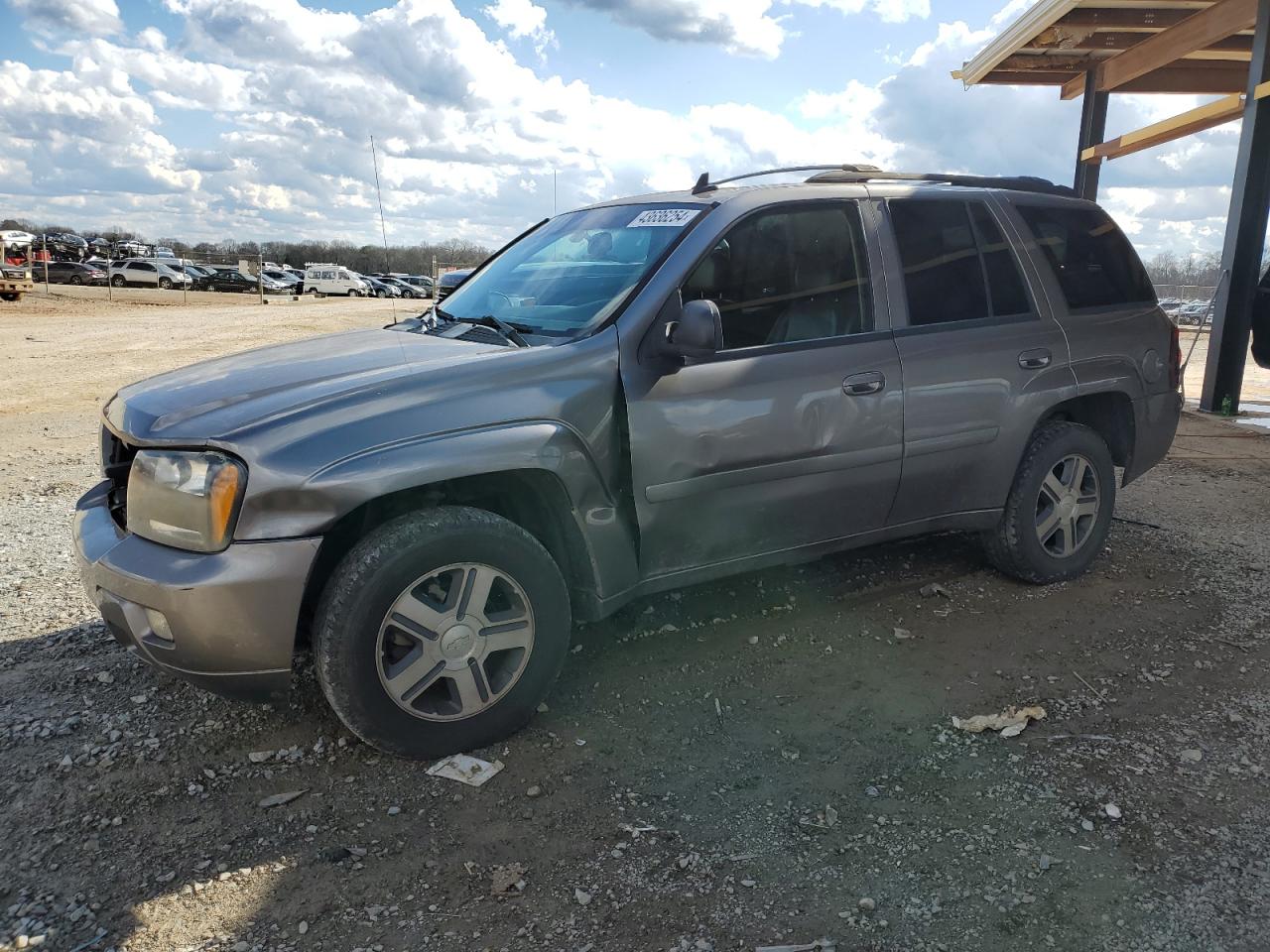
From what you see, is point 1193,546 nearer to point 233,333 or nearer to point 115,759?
point 115,759

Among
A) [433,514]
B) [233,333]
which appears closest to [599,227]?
[433,514]

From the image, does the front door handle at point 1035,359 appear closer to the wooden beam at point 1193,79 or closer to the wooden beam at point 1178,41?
the wooden beam at point 1178,41

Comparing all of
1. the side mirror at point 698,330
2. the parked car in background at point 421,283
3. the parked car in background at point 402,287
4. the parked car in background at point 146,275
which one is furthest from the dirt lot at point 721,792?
the parked car in background at point 421,283

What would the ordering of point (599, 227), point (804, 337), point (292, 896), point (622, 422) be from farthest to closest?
point (599, 227)
point (804, 337)
point (622, 422)
point (292, 896)

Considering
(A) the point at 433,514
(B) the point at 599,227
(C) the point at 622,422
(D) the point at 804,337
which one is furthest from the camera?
(B) the point at 599,227

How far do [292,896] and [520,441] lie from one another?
4.65 ft

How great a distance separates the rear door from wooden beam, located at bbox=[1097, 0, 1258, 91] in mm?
7321

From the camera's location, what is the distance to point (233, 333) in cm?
1897

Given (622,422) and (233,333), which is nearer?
(622,422)

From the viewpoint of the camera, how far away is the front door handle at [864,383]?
12.2ft

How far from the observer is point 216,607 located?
271cm

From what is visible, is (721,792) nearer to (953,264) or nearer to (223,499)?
(223,499)

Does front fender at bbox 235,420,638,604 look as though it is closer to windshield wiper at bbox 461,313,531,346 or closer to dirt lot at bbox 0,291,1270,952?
windshield wiper at bbox 461,313,531,346

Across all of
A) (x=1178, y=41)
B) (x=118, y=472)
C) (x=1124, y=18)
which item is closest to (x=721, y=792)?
(x=118, y=472)
